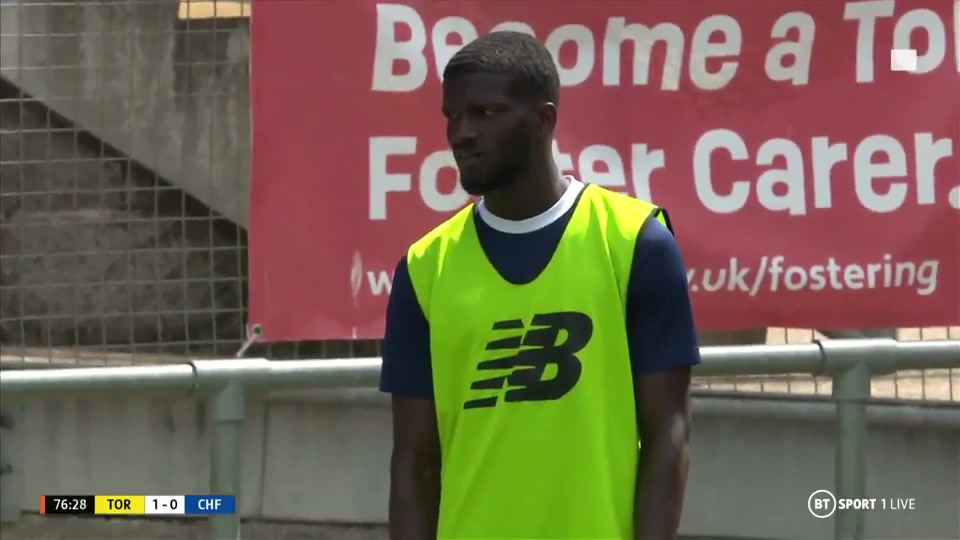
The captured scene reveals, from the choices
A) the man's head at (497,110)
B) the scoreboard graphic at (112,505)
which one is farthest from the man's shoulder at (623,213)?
the scoreboard graphic at (112,505)

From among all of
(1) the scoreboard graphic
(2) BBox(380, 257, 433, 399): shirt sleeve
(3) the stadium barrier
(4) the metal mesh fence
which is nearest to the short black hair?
(2) BBox(380, 257, 433, 399): shirt sleeve

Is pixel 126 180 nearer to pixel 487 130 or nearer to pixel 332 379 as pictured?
pixel 332 379

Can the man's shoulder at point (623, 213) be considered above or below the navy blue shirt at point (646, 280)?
above

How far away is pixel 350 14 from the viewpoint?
201 inches

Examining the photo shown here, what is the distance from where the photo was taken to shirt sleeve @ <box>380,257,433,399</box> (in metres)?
2.75

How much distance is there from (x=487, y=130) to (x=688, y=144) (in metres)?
2.62

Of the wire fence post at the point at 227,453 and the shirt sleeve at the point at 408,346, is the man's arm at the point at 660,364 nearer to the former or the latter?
the shirt sleeve at the point at 408,346

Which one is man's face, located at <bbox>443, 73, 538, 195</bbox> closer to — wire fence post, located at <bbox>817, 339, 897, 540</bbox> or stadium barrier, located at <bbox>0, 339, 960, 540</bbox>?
stadium barrier, located at <bbox>0, 339, 960, 540</bbox>

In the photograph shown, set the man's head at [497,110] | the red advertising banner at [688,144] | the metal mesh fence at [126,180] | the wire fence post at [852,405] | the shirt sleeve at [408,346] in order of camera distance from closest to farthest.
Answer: the man's head at [497,110], the shirt sleeve at [408,346], the wire fence post at [852,405], the red advertising banner at [688,144], the metal mesh fence at [126,180]

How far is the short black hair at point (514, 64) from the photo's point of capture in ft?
8.58

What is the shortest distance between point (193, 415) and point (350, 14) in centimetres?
163

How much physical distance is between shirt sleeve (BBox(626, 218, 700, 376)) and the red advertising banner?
2499mm

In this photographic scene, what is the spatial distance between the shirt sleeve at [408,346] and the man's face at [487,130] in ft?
0.84

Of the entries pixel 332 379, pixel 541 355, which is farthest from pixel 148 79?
pixel 541 355
